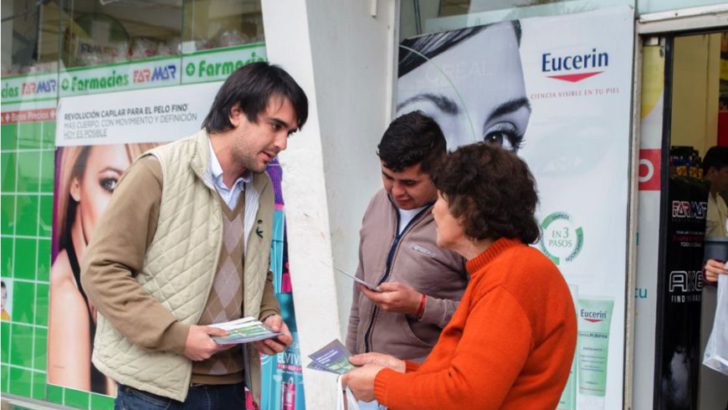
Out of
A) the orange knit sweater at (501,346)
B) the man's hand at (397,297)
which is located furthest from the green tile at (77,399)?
the orange knit sweater at (501,346)

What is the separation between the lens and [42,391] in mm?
7301

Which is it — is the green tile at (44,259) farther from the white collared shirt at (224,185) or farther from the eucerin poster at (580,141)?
the white collared shirt at (224,185)

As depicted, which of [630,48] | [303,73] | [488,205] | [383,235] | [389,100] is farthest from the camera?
[389,100]

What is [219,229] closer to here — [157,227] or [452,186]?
[157,227]

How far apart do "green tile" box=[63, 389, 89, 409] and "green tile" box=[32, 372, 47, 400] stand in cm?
31

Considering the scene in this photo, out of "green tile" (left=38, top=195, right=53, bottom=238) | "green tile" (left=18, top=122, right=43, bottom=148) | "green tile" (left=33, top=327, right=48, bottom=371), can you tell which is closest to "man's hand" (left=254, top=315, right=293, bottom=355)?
"green tile" (left=38, top=195, right=53, bottom=238)

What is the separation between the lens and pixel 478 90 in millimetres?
5125

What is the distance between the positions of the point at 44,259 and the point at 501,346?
19.1 feet

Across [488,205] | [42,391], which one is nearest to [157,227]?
[488,205]

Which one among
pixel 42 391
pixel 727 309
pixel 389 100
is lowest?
pixel 42 391

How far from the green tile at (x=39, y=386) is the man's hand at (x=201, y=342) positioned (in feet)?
16.2

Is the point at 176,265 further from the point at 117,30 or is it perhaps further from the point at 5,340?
the point at 5,340

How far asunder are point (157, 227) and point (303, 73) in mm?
2449

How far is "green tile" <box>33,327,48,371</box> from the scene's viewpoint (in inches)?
287
